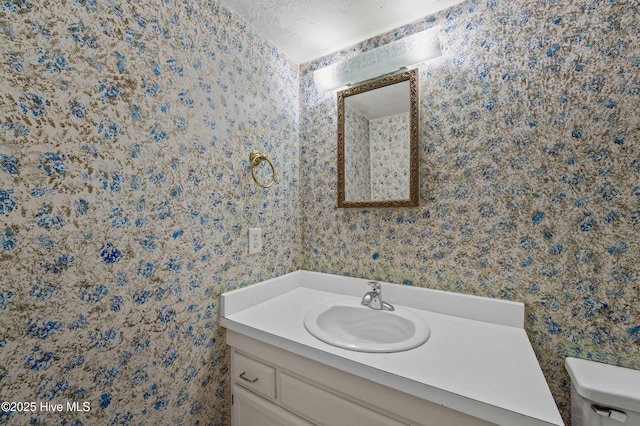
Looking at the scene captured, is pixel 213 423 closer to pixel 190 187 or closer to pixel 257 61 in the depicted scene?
pixel 190 187

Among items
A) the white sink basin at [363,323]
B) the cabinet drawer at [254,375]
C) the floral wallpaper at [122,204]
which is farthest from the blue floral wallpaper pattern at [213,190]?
the white sink basin at [363,323]

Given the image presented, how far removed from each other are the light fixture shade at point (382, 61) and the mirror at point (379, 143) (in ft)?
0.16

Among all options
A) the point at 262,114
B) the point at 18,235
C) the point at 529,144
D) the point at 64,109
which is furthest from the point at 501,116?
the point at 18,235

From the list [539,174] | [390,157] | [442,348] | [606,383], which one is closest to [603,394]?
[606,383]

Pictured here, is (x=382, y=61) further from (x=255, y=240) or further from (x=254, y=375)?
(x=254, y=375)

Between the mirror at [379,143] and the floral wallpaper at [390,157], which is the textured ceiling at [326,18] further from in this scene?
the floral wallpaper at [390,157]

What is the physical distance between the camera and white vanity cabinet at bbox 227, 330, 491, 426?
0.76 meters

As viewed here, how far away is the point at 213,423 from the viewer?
1.15m

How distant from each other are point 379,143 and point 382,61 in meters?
0.39

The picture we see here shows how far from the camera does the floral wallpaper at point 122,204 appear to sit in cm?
69

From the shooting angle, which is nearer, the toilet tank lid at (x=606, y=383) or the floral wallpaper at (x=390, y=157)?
the toilet tank lid at (x=606, y=383)

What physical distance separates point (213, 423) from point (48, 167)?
1.15m

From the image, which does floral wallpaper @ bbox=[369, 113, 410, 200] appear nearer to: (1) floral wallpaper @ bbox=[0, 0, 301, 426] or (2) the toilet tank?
(1) floral wallpaper @ bbox=[0, 0, 301, 426]

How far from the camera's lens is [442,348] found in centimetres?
91
